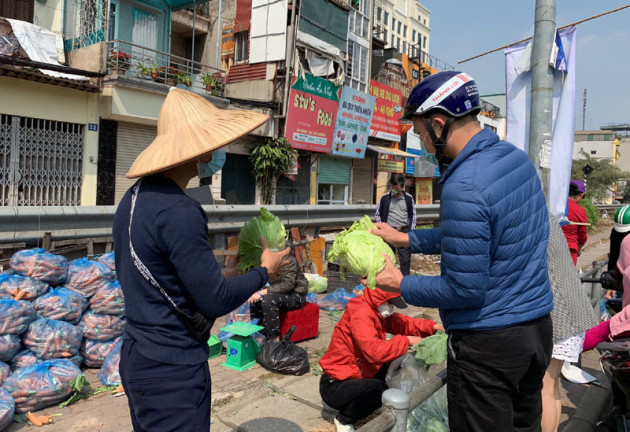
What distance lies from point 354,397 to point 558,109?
10.7ft

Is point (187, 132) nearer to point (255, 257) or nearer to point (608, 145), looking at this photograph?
point (255, 257)

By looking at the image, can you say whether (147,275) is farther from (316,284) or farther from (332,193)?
(332,193)

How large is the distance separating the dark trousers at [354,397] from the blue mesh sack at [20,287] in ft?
9.46

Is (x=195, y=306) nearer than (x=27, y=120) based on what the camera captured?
Yes

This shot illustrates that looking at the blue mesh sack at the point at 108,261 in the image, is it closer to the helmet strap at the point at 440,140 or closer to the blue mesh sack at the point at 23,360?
the blue mesh sack at the point at 23,360

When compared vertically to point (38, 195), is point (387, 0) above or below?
above

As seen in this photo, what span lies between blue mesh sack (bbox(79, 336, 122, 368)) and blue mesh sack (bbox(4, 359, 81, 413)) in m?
0.54

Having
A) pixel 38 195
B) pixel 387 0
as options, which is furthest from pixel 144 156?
pixel 387 0

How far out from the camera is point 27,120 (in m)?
10.5

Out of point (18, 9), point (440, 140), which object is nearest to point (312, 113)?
point (18, 9)

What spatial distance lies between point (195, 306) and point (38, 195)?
413 inches

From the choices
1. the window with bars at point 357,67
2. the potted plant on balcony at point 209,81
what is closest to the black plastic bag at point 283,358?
the potted plant on balcony at point 209,81

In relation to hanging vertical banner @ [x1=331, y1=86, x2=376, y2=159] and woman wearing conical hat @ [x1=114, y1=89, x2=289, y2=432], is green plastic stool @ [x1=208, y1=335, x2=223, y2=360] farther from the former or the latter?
hanging vertical banner @ [x1=331, y1=86, x2=376, y2=159]

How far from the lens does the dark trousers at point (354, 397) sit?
3096 millimetres
